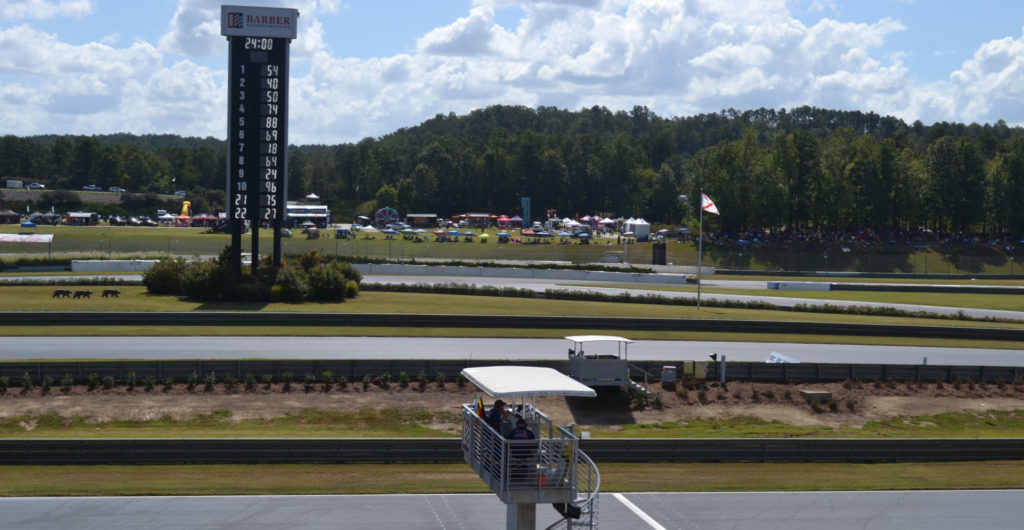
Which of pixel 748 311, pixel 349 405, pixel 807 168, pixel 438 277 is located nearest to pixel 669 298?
pixel 748 311

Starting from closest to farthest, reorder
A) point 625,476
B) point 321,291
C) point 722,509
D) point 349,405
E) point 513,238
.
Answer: point 722,509
point 625,476
point 349,405
point 321,291
point 513,238

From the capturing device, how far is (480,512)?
861 inches

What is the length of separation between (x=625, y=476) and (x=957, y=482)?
9211mm

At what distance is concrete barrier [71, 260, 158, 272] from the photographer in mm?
67750

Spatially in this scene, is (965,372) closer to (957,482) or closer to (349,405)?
(957,482)

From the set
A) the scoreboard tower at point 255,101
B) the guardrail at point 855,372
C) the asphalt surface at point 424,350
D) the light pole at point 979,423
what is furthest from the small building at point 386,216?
the light pole at point 979,423

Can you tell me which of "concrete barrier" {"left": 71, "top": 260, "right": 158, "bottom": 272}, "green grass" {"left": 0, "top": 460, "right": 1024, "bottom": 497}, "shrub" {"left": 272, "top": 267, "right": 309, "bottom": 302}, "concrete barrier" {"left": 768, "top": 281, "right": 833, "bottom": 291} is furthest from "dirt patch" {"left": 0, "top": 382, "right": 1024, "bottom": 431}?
"concrete barrier" {"left": 71, "top": 260, "right": 158, "bottom": 272}

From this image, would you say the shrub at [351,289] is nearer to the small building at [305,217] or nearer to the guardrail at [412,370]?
the guardrail at [412,370]

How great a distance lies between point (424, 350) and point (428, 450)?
13377 millimetres

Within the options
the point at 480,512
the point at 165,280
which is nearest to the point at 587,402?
the point at 480,512

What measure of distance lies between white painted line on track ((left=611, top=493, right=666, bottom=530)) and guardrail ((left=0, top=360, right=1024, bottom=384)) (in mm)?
9697

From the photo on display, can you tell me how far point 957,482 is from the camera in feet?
85.1

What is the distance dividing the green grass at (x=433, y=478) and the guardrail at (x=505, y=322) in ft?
63.5

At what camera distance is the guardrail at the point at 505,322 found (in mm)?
43188
